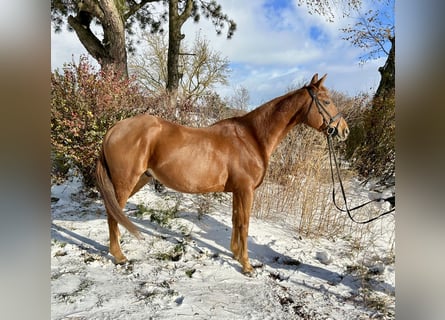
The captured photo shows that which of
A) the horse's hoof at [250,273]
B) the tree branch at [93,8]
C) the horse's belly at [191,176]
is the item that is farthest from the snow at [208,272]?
the tree branch at [93,8]

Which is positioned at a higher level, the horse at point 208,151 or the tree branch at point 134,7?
the tree branch at point 134,7

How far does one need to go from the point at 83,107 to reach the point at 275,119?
1398 millimetres

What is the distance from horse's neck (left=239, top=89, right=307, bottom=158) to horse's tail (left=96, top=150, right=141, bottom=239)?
2.79ft

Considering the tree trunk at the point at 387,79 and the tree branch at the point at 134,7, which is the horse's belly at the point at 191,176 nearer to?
the tree branch at the point at 134,7

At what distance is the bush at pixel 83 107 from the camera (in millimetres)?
1840

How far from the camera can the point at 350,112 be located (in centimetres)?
262

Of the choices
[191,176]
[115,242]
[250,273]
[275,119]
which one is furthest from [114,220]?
[275,119]

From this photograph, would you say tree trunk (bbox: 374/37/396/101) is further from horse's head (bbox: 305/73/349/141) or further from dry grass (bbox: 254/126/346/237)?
horse's head (bbox: 305/73/349/141)

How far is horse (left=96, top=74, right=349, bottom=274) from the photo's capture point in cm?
138

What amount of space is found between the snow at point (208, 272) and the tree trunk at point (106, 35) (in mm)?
1145

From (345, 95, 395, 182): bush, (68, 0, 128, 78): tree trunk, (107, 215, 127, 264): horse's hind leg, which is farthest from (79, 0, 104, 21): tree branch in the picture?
(345, 95, 395, 182): bush
